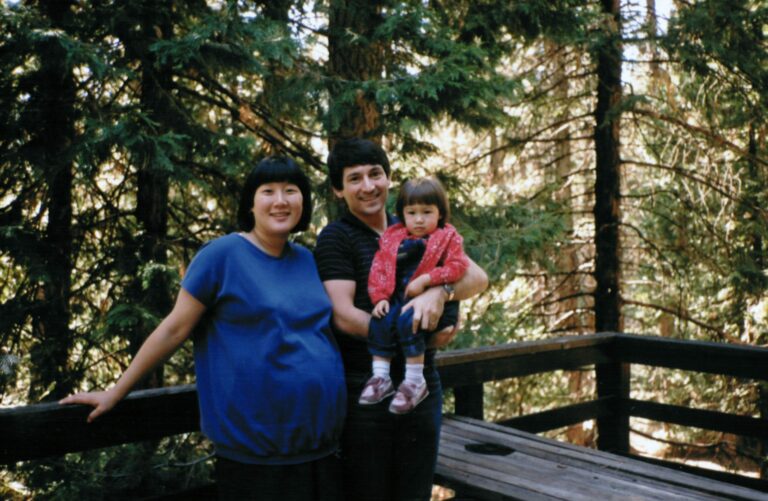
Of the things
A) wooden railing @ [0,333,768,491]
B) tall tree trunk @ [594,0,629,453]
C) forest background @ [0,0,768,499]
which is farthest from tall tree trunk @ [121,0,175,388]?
tall tree trunk @ [594,0,629,453]

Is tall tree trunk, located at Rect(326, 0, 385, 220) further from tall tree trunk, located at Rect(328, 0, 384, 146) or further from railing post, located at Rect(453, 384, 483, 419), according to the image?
railing post, located at Rect(453, 384, 483, 419)

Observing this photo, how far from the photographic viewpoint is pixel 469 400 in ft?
13.7

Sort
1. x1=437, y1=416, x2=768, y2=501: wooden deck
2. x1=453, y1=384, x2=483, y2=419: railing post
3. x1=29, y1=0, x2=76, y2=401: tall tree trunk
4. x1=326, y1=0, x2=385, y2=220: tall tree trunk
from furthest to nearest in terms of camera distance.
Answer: x1=326, y1=0, x2=385, y2=220: tall tree trunk → x1=29, y1=0, x2=76, y2=401: tall tree trunk → x1=453, y1=384, x2=483, y2=419: railing post → x1=437, y1=416, x2=768, y2=501: wooden deck

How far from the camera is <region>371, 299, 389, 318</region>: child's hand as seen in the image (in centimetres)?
254

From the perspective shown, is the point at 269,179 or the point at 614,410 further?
the point at 614,410

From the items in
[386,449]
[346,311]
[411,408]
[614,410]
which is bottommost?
[614,410]

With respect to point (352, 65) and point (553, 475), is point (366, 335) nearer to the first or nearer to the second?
point (553, 475)

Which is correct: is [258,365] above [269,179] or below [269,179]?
below

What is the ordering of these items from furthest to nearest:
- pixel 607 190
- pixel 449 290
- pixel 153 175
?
pixel 607 190 → pixel 153 175 → pixel 449 290

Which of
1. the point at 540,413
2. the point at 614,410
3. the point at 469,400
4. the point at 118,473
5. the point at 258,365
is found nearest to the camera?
the point at 258,365

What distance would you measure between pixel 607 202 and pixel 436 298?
22.1ft

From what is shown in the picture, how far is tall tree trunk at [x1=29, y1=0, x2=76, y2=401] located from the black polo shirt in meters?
3.56

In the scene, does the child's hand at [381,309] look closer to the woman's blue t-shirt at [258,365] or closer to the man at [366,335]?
the man at [366,335]

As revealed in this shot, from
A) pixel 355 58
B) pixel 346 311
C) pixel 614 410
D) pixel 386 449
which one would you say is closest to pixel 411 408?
pixel 386 449
